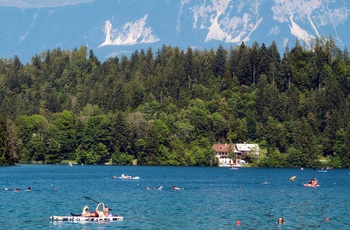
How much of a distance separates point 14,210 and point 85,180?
192ft

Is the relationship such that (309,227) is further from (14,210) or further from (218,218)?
(14,210)

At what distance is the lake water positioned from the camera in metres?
80.6

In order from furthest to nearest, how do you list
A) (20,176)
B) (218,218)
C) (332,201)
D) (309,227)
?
(20,176)
(332,201)
(218,218)
(309,227)

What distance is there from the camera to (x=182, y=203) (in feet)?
334

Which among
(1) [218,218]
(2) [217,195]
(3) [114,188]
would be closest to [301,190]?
(2) [217,195]

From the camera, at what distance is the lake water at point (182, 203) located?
265 ft

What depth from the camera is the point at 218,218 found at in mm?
85062

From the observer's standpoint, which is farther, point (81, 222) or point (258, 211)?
point (258, 211)

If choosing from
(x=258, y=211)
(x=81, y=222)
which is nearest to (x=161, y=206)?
(x=258, y=211)

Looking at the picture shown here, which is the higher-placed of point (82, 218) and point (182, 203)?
point (182, 203)

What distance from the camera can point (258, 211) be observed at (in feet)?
305

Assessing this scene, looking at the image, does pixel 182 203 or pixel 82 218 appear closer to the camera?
pixel 82 218

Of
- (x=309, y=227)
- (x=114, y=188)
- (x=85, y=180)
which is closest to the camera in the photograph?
(x=309, y=227)

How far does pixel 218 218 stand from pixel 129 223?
1002 centimetres
